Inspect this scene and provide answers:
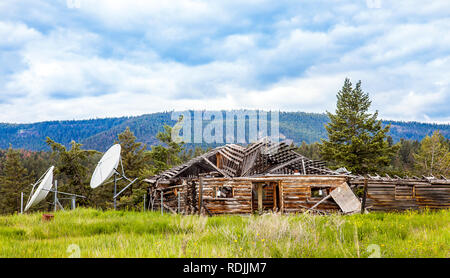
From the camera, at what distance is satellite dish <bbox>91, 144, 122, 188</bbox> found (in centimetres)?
1572

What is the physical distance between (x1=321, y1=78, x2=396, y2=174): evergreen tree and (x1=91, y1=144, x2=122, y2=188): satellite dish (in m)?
25.9

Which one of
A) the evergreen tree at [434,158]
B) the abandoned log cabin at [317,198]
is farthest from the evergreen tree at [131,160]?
the evergreen tree at [434,158]

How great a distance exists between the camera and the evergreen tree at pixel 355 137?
34594 mm

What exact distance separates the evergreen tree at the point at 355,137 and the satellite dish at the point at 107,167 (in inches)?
1021

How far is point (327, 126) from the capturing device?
38000 mm

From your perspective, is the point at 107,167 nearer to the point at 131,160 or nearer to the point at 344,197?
the point at 344,197

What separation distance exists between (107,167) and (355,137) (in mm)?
27469

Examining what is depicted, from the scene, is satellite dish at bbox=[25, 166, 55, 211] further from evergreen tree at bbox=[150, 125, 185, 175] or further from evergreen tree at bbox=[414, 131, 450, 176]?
evergreen tree at bbox=[414, 131, 450, 176]

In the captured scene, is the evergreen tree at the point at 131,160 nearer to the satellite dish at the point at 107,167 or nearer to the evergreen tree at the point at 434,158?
the satellite dish at the point at 107,167

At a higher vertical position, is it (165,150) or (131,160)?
(165,150)

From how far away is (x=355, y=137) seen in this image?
113 feet

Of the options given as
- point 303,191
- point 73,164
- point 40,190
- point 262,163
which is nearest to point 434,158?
point 262,163
